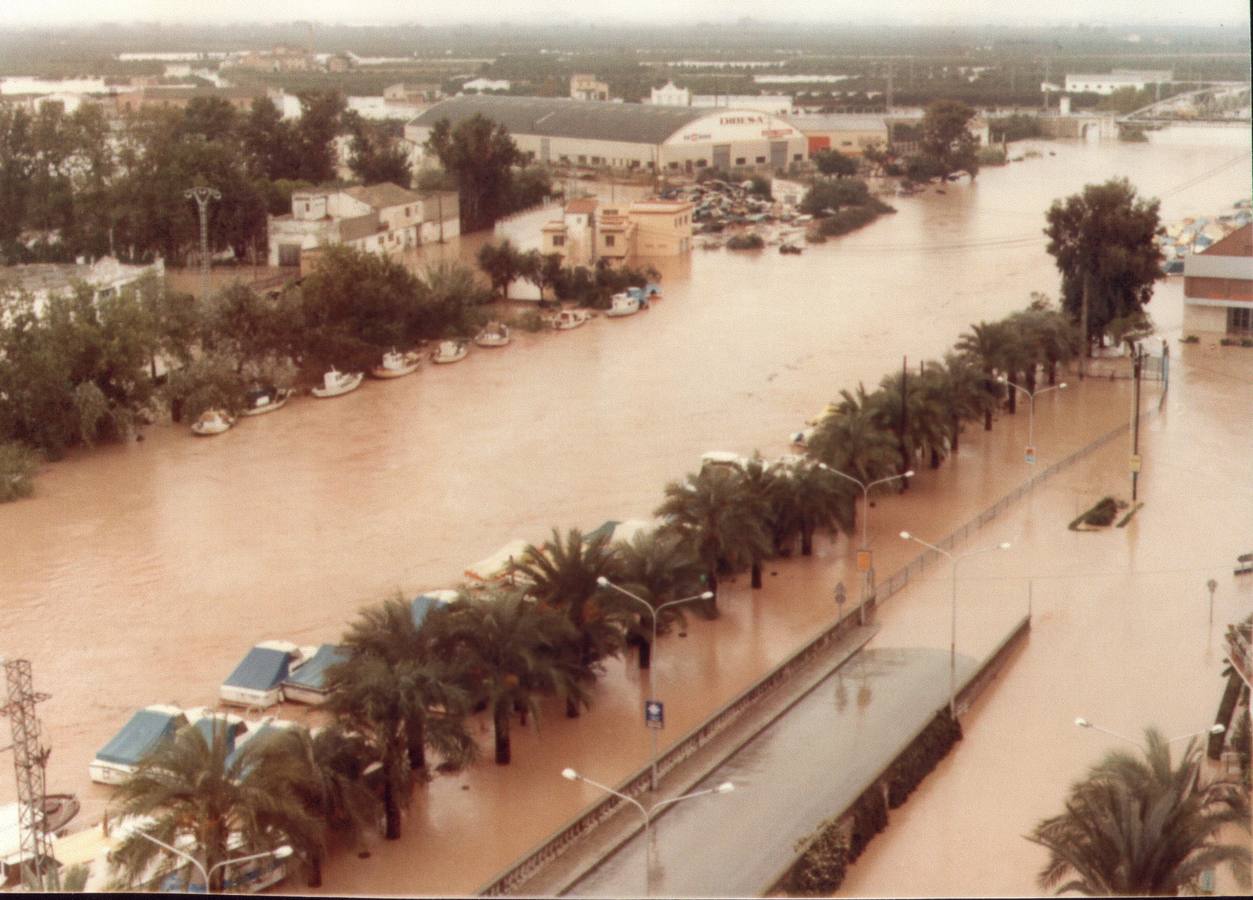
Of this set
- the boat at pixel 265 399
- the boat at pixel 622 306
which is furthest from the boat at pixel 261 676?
the boat at pixel 622 306

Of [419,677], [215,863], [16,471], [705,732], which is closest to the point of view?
[215,863]

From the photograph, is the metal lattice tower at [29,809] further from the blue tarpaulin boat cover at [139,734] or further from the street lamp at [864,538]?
the street lamp at [864,538]

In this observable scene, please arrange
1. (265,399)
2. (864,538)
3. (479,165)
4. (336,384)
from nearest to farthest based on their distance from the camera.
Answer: (864,538) < (265,399) < (336,384) < (479,165)

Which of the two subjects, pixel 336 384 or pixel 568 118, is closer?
pixel 336 384

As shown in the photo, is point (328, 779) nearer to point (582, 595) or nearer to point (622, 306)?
point (582, 595)

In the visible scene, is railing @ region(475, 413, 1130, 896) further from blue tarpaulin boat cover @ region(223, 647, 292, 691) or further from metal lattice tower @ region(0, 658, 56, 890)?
blue tarpaulin boat cover @ region(223, 647, 292, 691)

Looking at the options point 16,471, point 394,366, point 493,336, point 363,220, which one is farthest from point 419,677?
point 363,220

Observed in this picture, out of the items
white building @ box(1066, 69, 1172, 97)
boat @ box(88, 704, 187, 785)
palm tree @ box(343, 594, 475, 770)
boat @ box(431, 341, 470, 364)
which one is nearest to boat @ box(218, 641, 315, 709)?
boat @ box(88, 704, 187, 785)
